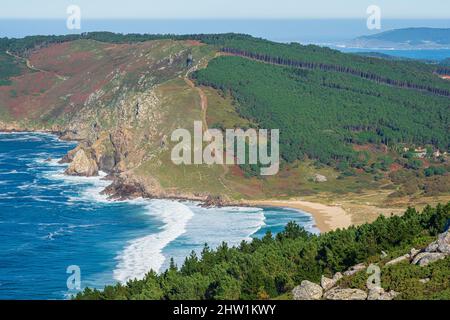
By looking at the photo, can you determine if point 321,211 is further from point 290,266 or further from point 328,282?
point 328,282

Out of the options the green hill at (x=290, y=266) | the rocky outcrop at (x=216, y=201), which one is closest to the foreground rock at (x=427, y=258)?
the green hill at (x=290, y=266)

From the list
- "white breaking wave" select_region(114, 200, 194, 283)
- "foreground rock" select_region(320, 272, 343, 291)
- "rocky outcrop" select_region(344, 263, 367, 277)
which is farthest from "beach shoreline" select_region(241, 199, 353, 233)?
"foreground rock" select_region(320, 272, 343, 291)

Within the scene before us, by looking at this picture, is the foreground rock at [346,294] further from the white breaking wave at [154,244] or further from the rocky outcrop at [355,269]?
the white breaking wave at [154,244]

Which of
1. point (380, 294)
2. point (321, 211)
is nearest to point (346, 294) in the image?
point (380, 294)

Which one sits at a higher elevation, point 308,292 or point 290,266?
point 308,292

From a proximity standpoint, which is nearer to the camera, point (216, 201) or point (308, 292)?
point (308, 292)
